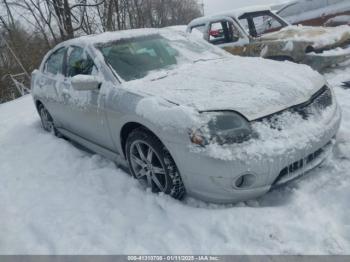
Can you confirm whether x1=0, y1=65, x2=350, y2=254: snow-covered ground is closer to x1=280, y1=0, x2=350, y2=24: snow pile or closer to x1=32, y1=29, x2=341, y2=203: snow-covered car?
x1=32, y1=29, x2=341, y2=203: snow-covered car

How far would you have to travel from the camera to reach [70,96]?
4.38m

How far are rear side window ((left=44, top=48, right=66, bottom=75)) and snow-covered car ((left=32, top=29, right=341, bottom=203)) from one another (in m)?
0.46

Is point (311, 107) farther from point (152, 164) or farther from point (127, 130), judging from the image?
point (127, 130)

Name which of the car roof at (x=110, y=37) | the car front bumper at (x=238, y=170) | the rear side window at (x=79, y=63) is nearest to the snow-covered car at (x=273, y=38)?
the car roof at (x=110, y=37)

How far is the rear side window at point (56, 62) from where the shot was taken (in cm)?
491

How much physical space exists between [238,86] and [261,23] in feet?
18.0

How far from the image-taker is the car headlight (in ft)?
8.98

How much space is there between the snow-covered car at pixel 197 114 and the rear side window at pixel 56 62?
0.46 meters

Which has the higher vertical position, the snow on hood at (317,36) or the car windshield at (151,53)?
the car windshield at (151,53)

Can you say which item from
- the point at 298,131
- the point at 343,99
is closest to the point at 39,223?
the point at 298,131

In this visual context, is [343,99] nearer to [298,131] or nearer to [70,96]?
[298,131]

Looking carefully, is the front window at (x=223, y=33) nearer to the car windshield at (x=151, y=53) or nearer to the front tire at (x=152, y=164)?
the car windshield at (x=151, y=53)

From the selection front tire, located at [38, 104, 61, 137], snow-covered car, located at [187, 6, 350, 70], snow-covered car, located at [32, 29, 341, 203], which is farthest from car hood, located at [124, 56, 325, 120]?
snow-covered car, located at [187, 6, 350, 70]

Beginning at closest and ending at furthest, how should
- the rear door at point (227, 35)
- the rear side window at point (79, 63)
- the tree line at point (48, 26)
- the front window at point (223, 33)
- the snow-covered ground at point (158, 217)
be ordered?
the snow-covered ground at point (158, 217)
the rear side window at point (79, 63)
the rear door at point (227, 35)
the front window at point (223, 33)
the tree line at point (48, 26)
